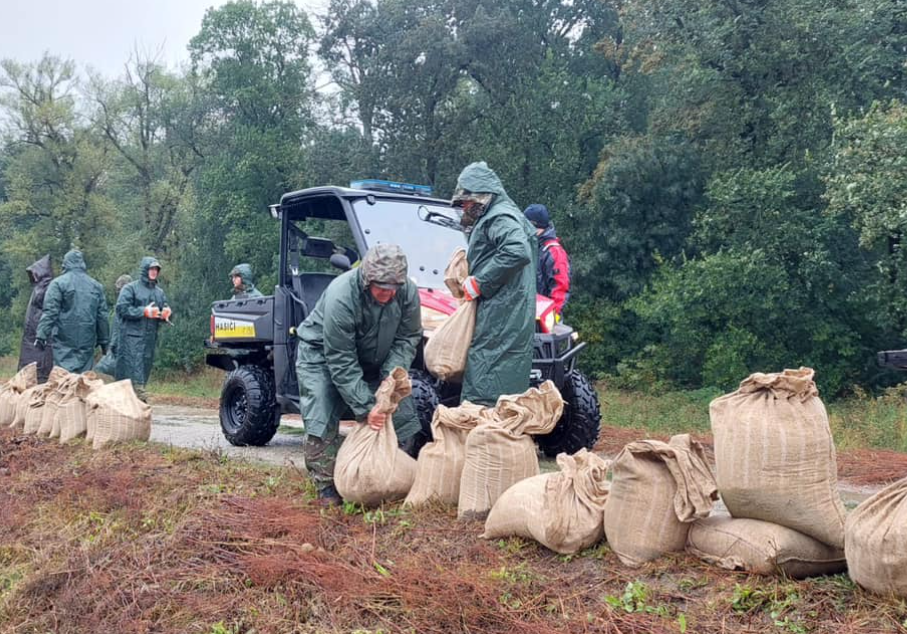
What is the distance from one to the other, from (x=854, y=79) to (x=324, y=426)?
528 inches

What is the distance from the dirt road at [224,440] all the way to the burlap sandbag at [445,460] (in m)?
1.91

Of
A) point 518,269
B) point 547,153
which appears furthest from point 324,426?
point 547,153

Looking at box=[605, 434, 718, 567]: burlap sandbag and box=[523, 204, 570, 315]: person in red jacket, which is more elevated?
box=[523, 204, 570, 315]: person in red jacket

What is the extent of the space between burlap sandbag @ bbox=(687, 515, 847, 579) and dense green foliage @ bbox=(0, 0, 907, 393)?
9.54 metres

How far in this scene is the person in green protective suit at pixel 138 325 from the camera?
38.4ft

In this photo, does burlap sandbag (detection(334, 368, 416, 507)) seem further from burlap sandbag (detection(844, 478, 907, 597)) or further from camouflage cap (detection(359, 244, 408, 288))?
burlap sandbag (detection(844, 478, 907, 597))

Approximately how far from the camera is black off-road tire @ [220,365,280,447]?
892 cm

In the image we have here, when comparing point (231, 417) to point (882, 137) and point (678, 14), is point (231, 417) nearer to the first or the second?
point (882, 137)

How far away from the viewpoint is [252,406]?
8.90m

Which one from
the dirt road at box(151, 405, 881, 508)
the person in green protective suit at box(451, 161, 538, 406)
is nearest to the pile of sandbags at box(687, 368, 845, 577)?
the person in green protective suit at box(451, 161, 538, 406)

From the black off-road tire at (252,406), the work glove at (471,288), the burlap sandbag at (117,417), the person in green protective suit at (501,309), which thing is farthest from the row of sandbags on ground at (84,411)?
the work glove at (471,288)

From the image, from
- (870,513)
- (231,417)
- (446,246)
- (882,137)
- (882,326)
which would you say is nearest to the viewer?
(870,513)

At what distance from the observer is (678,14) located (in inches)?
672

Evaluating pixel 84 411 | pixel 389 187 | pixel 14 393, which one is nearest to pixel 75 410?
pixel 84 411
